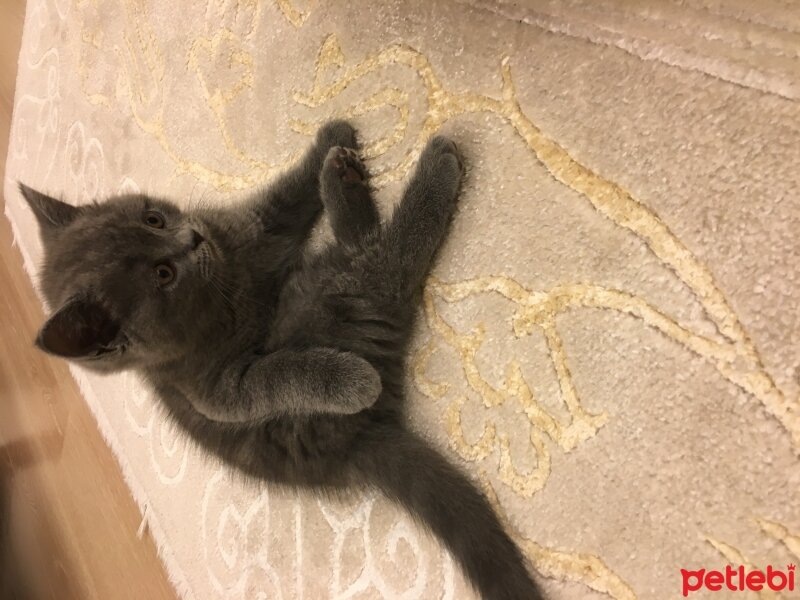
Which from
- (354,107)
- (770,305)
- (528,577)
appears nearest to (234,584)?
(528,577)

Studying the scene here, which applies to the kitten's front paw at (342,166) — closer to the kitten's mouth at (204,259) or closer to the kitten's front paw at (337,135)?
the kitten's front paw at (337,135)

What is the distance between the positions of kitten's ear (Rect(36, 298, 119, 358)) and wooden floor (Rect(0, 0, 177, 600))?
0.74 meters

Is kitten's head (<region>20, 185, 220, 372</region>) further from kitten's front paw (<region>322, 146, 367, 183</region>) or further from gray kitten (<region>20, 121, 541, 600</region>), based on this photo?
kitten's front paw (<region>322, 146, 367, 183</region>)

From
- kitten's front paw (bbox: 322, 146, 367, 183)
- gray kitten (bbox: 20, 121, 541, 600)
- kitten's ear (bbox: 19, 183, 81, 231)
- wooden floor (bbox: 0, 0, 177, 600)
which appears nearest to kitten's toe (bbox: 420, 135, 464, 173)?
gray kitten (bbox: 20, 121, 541, 600)

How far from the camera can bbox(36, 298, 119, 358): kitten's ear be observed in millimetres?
792

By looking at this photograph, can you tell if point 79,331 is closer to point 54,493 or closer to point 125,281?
point 125,281

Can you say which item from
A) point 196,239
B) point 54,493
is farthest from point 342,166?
point 54,493

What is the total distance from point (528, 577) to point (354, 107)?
0.81 m

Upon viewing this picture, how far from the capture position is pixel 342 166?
100cm

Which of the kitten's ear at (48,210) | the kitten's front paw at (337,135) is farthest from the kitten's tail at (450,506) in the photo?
the kitten's ear at (48,210)

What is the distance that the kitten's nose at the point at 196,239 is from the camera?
3.18ft

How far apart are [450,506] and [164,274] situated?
0.56m

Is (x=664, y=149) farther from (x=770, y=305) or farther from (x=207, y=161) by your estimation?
(x=207, y=161)

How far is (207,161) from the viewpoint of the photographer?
4.32 ft
